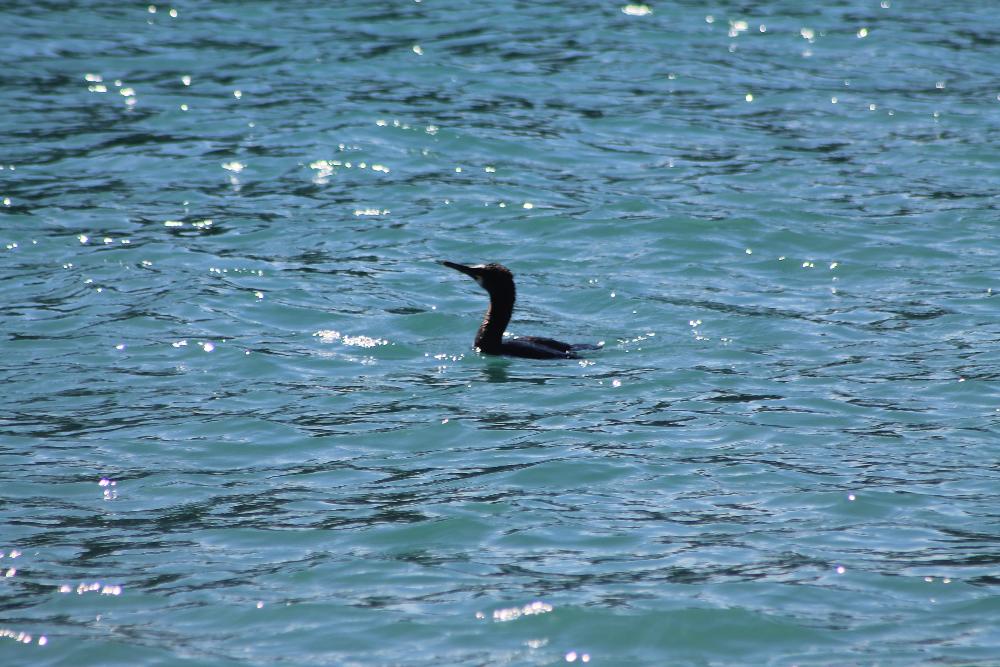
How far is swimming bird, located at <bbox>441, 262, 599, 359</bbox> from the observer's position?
38.9 ft

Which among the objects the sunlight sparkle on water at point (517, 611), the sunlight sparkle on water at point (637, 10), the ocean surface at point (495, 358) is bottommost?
the sunlight sparkle on water at point (517, 611)

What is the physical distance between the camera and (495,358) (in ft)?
39.2

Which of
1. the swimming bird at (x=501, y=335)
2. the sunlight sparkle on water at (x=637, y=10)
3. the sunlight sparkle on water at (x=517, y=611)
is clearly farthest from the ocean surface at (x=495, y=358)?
the sunlight sparkle on water at (x=637, y=10)

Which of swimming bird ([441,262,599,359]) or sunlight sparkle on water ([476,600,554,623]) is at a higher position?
swimming bird ([441,262,599,359])

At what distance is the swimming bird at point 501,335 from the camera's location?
38.9 ft

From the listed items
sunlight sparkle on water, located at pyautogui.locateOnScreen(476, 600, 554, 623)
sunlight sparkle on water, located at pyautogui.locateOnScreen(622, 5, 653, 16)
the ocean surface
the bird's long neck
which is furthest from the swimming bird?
sunlight sparkle on water, located at pyautogui.locateOnScreen(622, 5, 653, 16)

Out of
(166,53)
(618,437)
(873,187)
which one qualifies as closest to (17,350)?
(618,437)

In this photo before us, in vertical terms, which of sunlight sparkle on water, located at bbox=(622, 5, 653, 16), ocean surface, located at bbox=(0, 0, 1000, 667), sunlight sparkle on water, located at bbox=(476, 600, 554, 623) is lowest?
sunlight sparkle on water, located at bbox=(476, 600, 554, 623)

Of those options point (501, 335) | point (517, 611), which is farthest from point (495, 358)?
point (517, 611)

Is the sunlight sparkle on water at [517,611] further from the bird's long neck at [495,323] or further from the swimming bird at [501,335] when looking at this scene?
the bird's long neck at [495,323]

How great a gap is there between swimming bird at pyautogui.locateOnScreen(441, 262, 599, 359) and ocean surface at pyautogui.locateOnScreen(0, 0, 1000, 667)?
6.8 inches

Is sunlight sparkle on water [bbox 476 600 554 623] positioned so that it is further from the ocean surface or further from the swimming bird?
the swimming bird

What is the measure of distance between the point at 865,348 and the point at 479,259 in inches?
167

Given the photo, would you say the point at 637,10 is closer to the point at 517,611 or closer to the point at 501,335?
the point at 501,335
